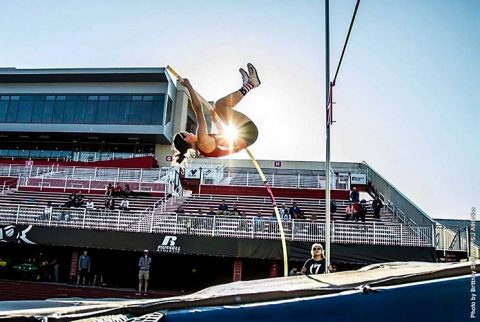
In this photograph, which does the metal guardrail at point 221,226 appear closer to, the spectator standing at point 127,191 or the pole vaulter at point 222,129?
the spectator standing at point 127,191

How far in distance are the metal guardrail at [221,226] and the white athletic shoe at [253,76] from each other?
32.4ft

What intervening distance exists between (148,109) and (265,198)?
14.6m

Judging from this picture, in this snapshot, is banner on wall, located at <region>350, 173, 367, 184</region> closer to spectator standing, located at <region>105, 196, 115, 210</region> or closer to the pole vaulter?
spectator standing, located at <region>105, 196, 115, 210</region>

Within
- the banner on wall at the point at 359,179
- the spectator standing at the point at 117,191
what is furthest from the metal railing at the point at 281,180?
the spectator standing at the point at 117,191

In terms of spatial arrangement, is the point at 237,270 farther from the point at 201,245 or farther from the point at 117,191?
the point at 117,191

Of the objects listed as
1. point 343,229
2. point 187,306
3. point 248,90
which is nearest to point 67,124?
point 343,229

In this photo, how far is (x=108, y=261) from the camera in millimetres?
19875

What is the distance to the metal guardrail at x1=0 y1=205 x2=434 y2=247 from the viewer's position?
1496 cm

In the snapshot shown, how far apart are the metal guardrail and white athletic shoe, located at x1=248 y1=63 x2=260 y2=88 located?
9.88 metres

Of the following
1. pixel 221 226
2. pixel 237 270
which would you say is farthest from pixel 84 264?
pixel 237 270

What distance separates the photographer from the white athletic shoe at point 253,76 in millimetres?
6590

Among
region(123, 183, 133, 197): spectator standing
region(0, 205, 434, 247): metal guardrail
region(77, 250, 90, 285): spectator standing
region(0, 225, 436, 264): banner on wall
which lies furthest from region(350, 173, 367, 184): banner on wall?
region(77, 250, 90, 285): spectator standing

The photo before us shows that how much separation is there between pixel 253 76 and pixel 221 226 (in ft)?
34.4

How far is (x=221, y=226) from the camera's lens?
16.4 metres
